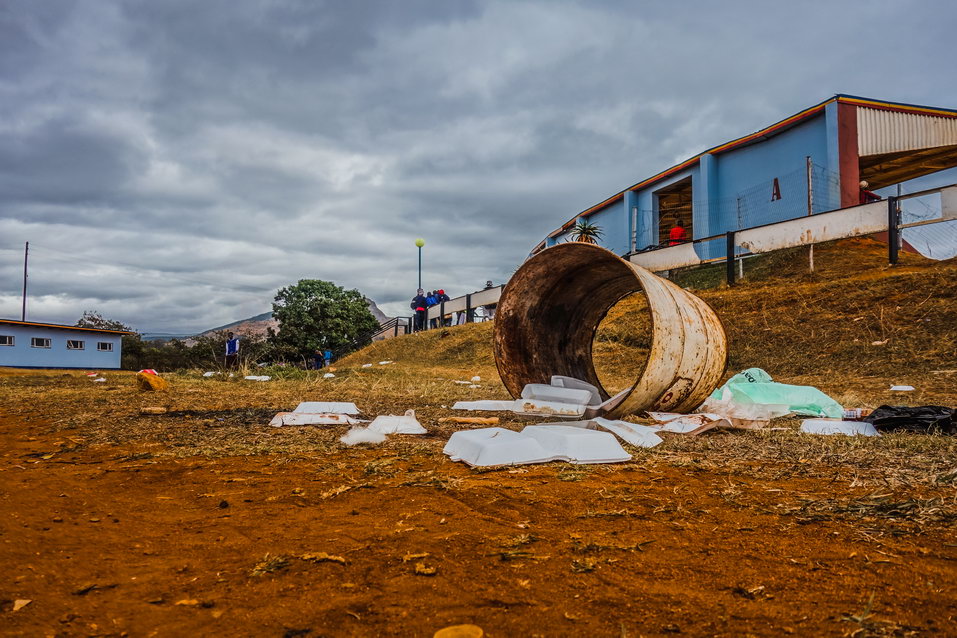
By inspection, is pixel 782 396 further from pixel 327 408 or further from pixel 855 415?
pixel 327 408

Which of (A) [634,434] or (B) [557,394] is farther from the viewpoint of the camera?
(B) [557,394]

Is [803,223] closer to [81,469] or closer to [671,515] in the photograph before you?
[671,515]

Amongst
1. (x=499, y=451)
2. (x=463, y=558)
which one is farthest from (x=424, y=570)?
(x=499, y=451)

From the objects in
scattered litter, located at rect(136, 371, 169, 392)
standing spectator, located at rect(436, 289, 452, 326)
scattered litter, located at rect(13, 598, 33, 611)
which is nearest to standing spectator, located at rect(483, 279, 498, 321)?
standing spectator, located at rect(436, 289, 452, 326)

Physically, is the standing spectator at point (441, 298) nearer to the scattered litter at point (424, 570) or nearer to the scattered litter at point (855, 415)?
the scattered litter at point (855, 415)

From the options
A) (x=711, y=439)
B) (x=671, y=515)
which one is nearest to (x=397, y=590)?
(x=671, y=515)

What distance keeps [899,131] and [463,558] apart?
55.1 feet

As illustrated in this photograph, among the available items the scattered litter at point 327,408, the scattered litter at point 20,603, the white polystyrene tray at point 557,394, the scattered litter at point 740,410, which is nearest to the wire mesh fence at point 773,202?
the scattered litter at point 740,410

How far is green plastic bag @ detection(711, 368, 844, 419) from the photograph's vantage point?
4.80m

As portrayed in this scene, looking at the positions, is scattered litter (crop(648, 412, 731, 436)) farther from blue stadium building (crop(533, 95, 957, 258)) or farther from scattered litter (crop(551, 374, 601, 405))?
blue stadium building (crop(533, 95, 957, 258))

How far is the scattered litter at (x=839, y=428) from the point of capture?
383cm

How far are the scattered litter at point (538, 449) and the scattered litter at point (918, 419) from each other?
2344mm

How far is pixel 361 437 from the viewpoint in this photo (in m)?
3.65

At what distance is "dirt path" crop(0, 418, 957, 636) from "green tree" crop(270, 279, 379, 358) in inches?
1155
